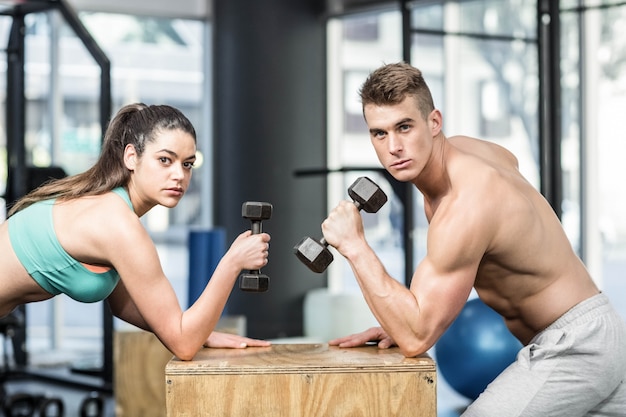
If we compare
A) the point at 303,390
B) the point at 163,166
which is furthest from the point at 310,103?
the point at 303,390

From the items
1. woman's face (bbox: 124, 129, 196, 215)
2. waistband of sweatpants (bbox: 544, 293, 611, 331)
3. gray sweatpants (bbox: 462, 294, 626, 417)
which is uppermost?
woman's face (bbox: 124, 129, 196, 215)

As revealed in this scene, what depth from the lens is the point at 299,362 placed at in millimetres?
2010

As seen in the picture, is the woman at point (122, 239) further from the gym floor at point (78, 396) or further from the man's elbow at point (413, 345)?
the gym floor at point (78, 396)

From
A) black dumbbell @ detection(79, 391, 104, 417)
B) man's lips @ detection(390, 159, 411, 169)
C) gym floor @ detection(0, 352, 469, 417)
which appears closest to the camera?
man's lips @ detection(390, 159, 411, 169)

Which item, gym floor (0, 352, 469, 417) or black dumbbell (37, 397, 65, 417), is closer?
black dumbbell (37, 397, 65, 417)

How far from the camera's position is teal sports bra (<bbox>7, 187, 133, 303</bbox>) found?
208 cm

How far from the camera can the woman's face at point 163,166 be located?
2.14 metres

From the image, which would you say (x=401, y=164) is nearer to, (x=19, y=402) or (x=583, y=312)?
(x=583, y=312)

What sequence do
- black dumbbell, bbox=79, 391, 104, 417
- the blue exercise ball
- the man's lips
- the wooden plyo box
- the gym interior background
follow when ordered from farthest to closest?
1. the gym interior background
2. black dumbbell, bbox=79, 391, 104, 417
3. the blue exercise ball
4. the man's lips
5. the wooden plyo box

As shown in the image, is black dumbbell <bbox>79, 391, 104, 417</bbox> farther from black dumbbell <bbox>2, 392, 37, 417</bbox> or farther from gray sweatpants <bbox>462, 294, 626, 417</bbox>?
gray sweatpants <bbox>462, 294, 626, 417</bbox>

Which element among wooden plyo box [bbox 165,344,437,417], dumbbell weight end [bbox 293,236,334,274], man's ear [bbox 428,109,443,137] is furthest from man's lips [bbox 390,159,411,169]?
wooden plyo box [bbox 165,344,437,417]

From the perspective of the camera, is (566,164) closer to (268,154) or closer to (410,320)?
(268,154)

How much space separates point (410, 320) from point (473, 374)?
236cm

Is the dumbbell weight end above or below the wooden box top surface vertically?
above
